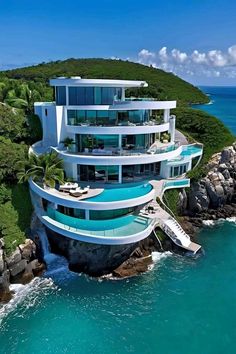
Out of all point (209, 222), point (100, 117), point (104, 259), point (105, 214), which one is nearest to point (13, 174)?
point (105, 214)

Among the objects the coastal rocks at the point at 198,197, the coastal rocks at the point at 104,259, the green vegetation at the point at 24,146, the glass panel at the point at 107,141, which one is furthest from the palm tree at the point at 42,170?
the coastal rocks at the point at 198,197

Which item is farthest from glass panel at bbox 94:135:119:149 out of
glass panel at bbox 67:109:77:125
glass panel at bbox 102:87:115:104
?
glass panel at bbox 102:87:115:104

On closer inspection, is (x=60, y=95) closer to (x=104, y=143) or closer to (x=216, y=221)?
(x=104, y=143)

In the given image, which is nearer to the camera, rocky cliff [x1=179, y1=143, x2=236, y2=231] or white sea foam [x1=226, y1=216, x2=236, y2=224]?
rocky cliff [x1=179, y1=143, x2=236, y2=231]

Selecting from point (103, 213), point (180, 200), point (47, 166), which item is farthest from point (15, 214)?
point (180, 200)

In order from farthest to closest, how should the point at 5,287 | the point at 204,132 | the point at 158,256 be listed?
the point at 204,132, the point at 158,256, the point at 5,287

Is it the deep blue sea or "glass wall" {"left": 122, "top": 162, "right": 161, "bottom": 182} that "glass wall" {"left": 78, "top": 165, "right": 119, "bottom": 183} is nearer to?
"glass wall" {"left": 122, "top": 162, "right": 161, "bottom": 182}
